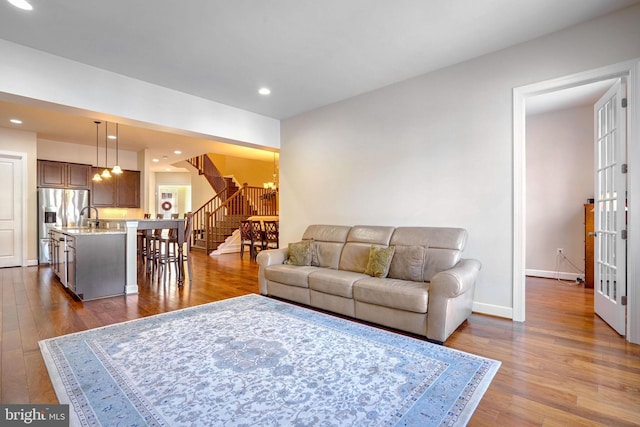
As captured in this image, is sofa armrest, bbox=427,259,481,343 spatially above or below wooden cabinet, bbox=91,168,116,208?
below

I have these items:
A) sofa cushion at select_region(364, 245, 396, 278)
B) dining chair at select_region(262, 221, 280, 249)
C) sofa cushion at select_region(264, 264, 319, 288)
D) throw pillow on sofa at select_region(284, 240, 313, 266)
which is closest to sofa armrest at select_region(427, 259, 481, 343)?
sofa cushion at select_region(364, 245, 396, 278)

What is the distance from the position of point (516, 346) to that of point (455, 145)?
221 centimetres

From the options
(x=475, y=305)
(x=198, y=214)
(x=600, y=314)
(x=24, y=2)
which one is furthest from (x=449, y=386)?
(x=198, y=214)

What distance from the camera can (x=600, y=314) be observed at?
333cm

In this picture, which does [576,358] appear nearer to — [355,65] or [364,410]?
[364,410]

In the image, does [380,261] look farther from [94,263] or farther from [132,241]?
[94,263]

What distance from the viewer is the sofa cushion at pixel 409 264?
3.39m

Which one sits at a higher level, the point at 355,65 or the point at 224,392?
the point at 355,65

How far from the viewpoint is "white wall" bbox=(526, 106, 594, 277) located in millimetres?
5215

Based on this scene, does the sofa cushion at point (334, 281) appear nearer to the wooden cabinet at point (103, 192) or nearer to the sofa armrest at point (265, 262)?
the sofa armrest at point (265, 262)

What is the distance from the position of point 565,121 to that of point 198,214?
9838 millimetres

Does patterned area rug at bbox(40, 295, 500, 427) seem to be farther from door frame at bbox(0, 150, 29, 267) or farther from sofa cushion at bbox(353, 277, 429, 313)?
door frame at bbox(0, 150, 29, 267)

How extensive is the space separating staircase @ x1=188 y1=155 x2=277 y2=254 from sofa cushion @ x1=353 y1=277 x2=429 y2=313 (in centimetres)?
652

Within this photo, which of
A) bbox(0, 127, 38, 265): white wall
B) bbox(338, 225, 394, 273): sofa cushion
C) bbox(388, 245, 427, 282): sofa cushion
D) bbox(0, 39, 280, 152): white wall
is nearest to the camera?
bbox(0, 39, 280, 152): white wall
